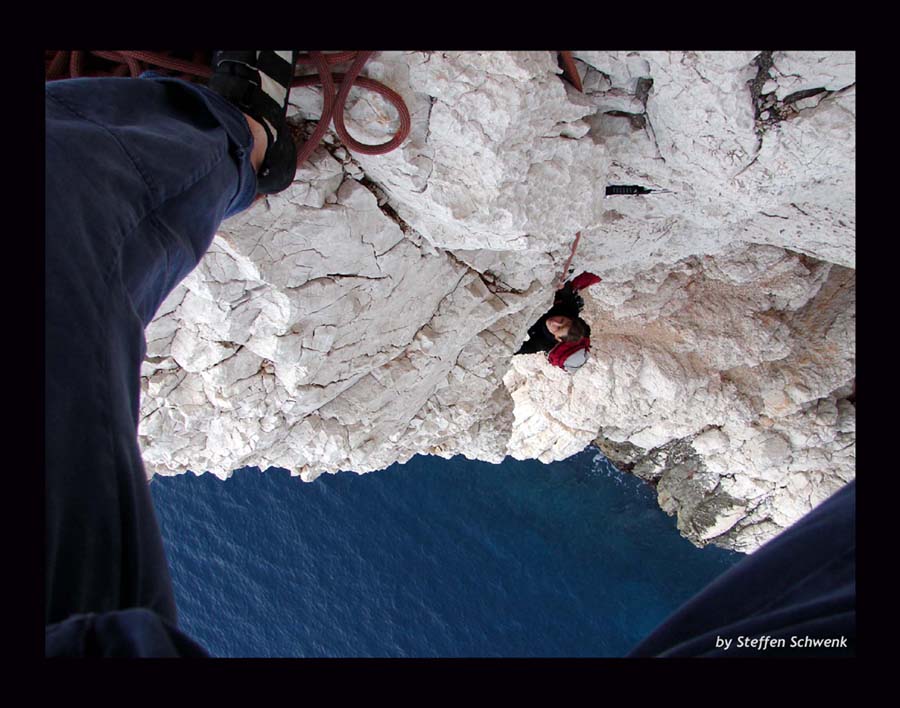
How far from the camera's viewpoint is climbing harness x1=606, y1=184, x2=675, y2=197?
9.24 ft

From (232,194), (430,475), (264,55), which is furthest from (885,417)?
(430,475)

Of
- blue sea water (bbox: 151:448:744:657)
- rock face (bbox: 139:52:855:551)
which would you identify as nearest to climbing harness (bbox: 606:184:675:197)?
rock face (bbox: 139:52:855:551)

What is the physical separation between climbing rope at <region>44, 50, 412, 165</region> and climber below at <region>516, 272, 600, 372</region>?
Result: 2.18 meters

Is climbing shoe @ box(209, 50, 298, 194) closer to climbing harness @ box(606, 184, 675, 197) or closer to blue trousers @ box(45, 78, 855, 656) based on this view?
blue trousers @ box(45, 78, 855, 656)

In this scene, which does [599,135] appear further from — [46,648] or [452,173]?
[46,648]

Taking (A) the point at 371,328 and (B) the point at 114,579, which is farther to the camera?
(A) the point at 371,328

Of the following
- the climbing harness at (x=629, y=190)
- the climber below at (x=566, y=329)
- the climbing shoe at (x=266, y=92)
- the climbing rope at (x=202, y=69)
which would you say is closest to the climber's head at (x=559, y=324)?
the climber below at (x=566, y=329)

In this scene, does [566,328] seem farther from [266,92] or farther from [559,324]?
[266,92]

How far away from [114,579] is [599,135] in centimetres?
226

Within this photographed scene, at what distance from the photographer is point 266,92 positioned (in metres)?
1.80

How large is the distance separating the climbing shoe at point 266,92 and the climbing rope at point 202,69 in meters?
0.07

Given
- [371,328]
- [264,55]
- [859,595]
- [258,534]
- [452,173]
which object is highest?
[264,55]

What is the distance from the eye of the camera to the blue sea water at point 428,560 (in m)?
8.29

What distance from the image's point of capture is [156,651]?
2.10 ft
